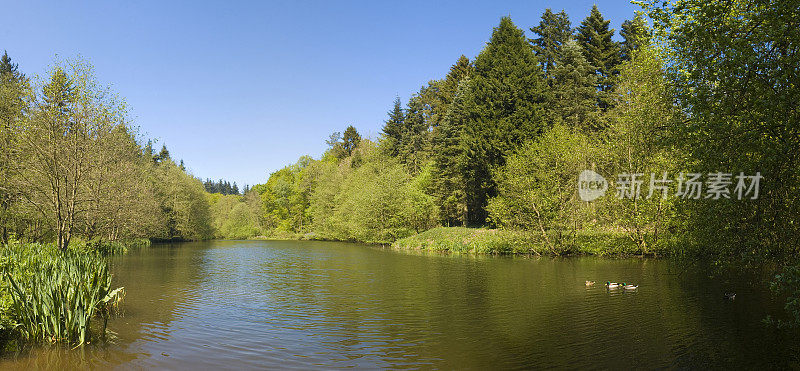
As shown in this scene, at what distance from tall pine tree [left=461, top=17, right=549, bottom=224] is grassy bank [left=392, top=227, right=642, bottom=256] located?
14.4 feet

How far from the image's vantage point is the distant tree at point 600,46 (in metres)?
51.0

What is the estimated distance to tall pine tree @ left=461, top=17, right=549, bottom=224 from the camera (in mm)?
40375

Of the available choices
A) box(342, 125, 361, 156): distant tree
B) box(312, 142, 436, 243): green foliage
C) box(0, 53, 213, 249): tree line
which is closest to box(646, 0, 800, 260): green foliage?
box(0, 53, 213, 249): tree line

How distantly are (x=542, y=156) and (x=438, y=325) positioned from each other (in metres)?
24.1

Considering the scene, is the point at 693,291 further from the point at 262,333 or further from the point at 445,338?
the point at 262,333

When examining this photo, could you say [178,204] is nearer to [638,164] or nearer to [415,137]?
[415,137]

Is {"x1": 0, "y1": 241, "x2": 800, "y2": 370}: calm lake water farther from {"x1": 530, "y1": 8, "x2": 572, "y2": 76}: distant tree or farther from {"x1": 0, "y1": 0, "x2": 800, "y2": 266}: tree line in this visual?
{"x1": 530, "y1": 8, "x2": 572, "y2": 76}: distant tree

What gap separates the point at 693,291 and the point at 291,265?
76.1ft

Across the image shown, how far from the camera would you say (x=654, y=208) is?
88.9 ft

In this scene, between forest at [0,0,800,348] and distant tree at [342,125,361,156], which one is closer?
forest at [0,0,800,348]

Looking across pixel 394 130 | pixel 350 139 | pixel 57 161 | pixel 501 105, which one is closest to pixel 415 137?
pixel 394 130

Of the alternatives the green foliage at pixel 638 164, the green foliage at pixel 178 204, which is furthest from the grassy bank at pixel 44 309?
the green foliage at pixel 178 204

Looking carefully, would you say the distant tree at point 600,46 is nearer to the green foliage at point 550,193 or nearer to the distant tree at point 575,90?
the distant tree at point 575,90

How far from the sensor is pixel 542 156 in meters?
33.4
